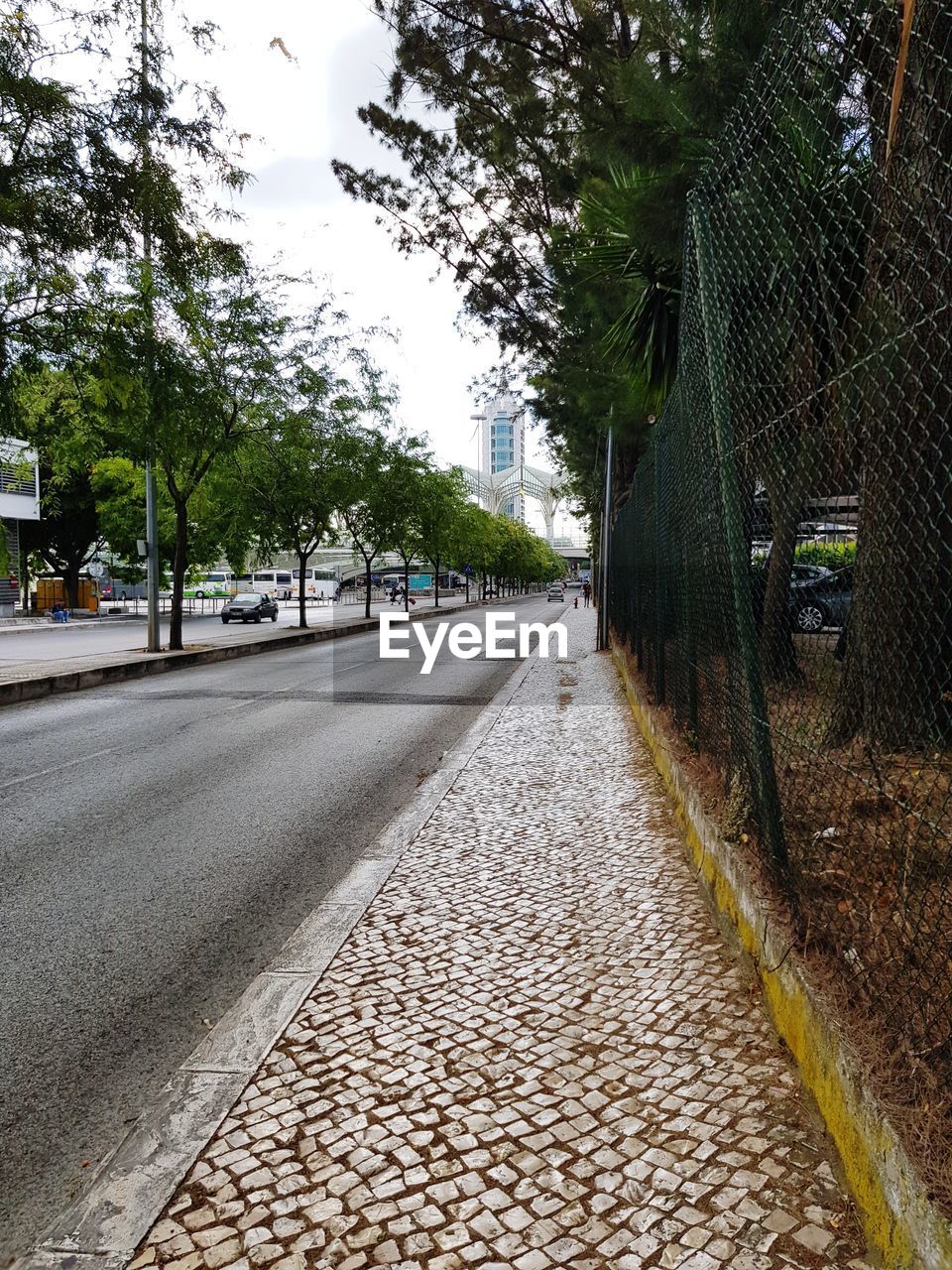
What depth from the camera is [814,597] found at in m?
3.71

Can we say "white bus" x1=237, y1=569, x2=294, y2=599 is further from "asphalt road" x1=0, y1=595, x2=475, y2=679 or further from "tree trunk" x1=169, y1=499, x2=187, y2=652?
"tree trunk" x1=169, y1=499, x2=187, y2=652

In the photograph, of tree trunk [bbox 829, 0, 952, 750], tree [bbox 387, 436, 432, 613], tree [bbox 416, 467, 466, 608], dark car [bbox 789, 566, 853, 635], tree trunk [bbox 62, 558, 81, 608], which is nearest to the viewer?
tree trunk [bbox 829, 0, 952, 750]

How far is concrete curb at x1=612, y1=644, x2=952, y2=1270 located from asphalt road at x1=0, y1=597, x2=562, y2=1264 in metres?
1.94

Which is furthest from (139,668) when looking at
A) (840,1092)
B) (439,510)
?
(439,510)

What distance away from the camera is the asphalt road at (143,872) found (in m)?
2.84

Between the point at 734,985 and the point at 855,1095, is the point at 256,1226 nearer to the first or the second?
the point at 855,1095

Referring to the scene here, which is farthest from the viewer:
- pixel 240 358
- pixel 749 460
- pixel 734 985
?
pixel 240 358

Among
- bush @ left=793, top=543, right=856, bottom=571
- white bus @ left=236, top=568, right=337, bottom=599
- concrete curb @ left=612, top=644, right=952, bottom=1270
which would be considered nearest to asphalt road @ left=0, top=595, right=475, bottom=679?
concrete curb @ left=612, top=644, right=952, bottom=1270

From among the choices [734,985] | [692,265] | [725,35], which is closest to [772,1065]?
[734,985]

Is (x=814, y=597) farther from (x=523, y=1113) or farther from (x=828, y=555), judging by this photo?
(x=523, y=1113)

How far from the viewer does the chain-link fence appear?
8.11 feet

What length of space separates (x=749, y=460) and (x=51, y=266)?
9.00 meters

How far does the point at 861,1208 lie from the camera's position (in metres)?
2.08

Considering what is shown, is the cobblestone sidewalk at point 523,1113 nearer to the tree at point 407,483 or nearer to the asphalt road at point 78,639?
the asphalt road at point 78,639
